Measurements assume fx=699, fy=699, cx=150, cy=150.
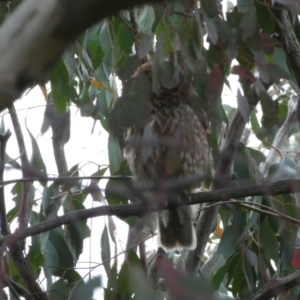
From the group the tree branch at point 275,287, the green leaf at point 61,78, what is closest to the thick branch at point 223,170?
the tree branch at point 275,287

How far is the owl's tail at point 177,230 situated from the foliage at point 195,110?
0.41 ft

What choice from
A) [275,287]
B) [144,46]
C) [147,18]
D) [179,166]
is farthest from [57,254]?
[144,46]

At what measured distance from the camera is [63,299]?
1953 mm

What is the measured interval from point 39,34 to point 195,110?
0.75 metres

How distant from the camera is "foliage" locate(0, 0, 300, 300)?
4.55 ft

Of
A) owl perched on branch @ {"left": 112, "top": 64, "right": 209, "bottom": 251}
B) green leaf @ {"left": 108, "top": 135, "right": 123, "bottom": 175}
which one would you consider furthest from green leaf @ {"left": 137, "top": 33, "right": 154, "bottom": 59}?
green leaf @ {"left": 108, "top": 135, "right": 123, "bottom": 175}

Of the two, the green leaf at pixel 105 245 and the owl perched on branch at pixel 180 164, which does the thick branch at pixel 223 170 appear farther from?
the green leaf at pixel 105 245

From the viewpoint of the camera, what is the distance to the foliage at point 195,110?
1.39 metres

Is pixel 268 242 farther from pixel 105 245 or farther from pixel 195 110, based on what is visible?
pixel 195 110

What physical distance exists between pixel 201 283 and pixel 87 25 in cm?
48

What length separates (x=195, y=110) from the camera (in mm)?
1407

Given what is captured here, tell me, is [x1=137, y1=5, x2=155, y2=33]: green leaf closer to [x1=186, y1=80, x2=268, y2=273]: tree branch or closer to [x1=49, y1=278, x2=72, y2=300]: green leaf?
[x1=186, y1=80, x2=268, y2=273]: tree branch

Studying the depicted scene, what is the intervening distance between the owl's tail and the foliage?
13 cm

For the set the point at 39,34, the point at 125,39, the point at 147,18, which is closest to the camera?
the point at 39,34
